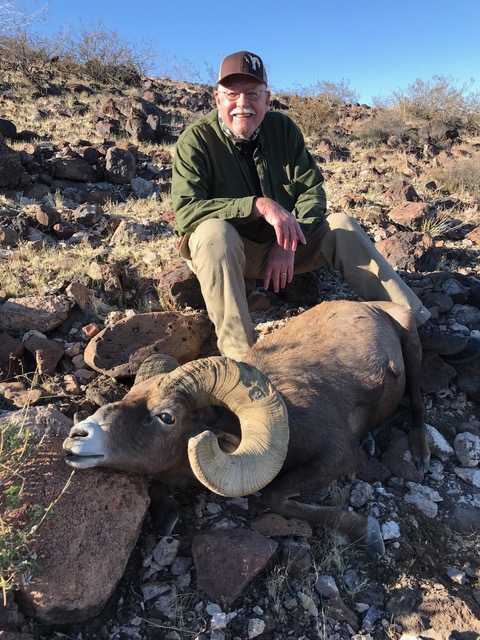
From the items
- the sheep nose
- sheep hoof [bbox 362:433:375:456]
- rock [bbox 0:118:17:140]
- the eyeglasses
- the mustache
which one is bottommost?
sheep hoof [bbox 362:433:375:456]

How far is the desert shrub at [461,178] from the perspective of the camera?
33.6ft

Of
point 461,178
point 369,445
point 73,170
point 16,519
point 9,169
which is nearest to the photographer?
A: point 16,519

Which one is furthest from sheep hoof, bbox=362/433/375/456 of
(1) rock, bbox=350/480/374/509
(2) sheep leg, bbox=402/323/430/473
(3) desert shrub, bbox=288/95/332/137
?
(3) desert shrub, bbox=288/95/332/137

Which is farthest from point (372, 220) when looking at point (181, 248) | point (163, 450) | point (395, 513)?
point (163, 450)

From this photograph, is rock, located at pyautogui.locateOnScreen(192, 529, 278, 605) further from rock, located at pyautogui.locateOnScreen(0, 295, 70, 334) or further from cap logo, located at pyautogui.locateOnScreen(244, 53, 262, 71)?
cap logo, located at pyautogui.locateOnScreen(244, 53, 262, 71)

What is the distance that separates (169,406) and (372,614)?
4.84ft

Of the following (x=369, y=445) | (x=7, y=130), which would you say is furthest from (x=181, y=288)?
(x=7, y=130)

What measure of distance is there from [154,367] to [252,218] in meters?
1.61

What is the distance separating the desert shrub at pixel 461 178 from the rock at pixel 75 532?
9.31m

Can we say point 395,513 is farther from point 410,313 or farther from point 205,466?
point 410,313

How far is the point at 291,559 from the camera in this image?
107 inches

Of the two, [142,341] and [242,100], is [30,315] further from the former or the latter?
[242,100]

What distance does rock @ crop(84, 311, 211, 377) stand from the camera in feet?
14.0

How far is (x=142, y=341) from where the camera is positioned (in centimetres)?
445
